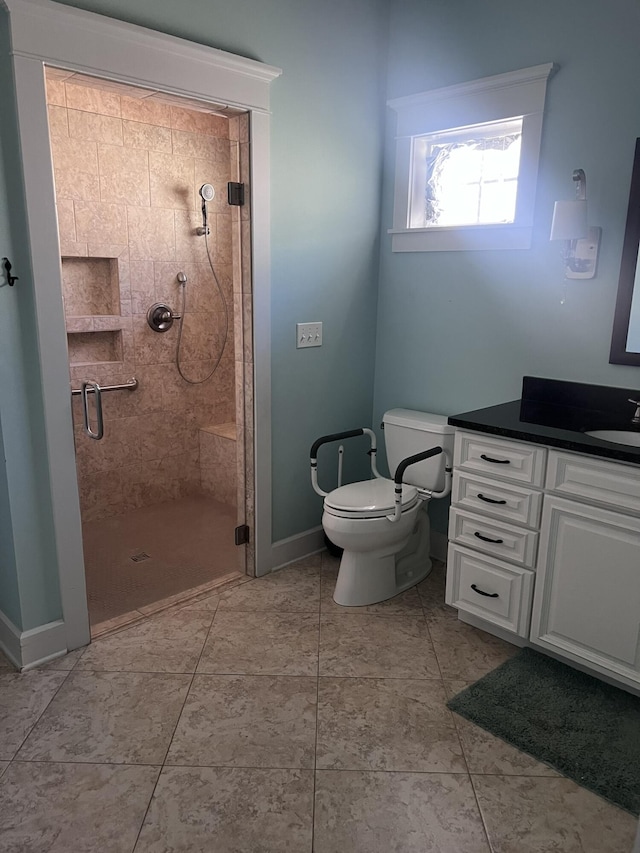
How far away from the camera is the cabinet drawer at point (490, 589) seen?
7.51ft

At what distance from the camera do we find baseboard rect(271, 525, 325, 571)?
9.87ft

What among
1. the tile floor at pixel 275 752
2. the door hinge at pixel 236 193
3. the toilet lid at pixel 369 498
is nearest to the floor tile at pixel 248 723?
the tile floor at pixel 275 752

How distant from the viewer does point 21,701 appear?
6.82 feet

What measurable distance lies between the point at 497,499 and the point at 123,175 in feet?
8.55

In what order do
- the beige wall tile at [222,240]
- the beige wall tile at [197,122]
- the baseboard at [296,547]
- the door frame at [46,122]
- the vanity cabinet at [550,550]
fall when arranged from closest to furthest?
the door frame at [46,122], the vanity cabinet at [550,550], the baseboard at [296,547], the beige wall tile at [197,122], the beige wall tile at [222,240]

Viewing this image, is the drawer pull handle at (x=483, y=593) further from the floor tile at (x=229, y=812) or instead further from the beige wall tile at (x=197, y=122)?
the beige wall tile at (x=197, y=122)

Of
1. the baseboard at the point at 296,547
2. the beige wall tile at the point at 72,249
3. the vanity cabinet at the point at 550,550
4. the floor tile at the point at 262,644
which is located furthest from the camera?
the beige wall tile at the point at 72,249

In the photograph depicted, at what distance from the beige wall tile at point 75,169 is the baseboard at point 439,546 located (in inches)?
97.6

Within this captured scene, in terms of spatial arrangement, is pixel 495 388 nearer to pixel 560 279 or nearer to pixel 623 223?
pixel 560 279

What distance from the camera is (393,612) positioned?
8.69 ft

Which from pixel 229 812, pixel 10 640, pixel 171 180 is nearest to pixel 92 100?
pixel 171 180

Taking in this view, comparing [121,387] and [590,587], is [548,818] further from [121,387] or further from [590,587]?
[121,387]

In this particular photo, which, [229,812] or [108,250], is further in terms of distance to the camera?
[108,250]

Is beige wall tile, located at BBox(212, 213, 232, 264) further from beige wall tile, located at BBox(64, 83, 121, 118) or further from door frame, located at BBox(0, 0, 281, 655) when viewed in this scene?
door frame, located at BBox(0, 0, 281, 655)
